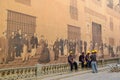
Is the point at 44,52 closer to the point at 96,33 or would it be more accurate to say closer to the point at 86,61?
the point at 86,61

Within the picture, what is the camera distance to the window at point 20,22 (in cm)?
1558

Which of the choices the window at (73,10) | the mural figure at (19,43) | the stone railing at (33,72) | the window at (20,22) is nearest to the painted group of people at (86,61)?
the stone railing at (33,72)

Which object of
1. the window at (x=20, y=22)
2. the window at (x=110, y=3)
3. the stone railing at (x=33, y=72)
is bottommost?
the stone railing at (x=33, y=72)

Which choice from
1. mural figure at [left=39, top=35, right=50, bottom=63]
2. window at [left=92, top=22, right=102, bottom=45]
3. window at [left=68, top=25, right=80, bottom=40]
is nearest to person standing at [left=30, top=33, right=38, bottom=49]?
mural figure at [left=39, top=35, right=50, bottom=63]

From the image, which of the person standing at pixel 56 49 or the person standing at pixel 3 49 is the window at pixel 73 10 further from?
the person standing at pixel 3 49

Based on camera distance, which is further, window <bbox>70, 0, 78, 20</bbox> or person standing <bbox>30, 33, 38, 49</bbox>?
window <bbox>70, 0, 78, 20</bbox>

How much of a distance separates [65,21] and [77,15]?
109 inches

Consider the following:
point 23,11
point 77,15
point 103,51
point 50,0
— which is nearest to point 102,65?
point 103,51

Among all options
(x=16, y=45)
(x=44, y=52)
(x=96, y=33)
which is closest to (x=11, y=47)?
(x=16, y=45)

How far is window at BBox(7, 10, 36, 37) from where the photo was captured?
51.1 feet

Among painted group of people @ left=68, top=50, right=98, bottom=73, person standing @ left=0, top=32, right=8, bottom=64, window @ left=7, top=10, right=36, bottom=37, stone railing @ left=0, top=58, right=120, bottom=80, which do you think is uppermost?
window @ left=7, top=10, right=36, bottom=37

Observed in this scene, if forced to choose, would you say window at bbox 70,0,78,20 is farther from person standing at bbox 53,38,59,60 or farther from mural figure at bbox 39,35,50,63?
mural figure at bbox 39,35,50,63

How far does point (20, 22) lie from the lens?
16578 mm

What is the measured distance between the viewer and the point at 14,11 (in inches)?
627
